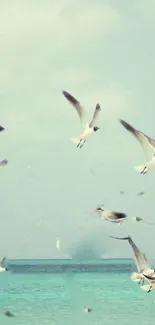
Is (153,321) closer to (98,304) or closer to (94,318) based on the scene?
(94,318)

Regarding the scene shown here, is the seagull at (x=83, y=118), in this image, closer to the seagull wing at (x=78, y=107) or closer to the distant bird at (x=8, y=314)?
the seagull wing at (x=78, y=107)

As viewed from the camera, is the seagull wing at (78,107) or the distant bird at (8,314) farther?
the distant bird at (8,314)

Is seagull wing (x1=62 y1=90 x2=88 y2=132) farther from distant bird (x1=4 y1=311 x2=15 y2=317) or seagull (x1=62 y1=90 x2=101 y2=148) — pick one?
distant bird (x1=4 y1=311 x2=15 y2=317)

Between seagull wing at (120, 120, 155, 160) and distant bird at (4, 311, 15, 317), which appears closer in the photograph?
seagull wing at (120, 120, 155, 160)

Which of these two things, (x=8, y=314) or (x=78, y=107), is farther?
(x=8, y=314)

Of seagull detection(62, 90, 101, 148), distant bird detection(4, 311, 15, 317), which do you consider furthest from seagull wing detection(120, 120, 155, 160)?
distant bird detection(4, 311, 15, 317)

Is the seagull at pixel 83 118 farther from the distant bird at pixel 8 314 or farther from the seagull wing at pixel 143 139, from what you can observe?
the distant bird at pixel 8 314

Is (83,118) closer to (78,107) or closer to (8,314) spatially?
(78,107)

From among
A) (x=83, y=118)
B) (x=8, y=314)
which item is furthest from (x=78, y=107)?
(x=8, y=314)

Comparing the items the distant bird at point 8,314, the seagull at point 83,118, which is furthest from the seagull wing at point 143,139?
the distant bird at point 8,314

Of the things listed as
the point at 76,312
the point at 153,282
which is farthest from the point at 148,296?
the point at 153,282

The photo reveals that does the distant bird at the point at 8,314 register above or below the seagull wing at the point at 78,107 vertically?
below
